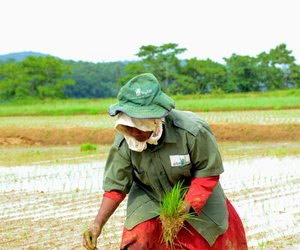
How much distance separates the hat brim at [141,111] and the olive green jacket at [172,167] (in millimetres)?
174

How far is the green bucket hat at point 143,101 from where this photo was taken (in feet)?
9.84

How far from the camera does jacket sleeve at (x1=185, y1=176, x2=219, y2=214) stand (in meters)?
3.13

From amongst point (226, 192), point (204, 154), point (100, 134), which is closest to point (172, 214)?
point (204, 154)

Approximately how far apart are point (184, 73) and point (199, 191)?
44764 mm

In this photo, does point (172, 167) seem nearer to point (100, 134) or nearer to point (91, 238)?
point (91, 238)

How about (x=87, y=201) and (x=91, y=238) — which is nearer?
(x=91, y=238)

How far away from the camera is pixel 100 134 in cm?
1703

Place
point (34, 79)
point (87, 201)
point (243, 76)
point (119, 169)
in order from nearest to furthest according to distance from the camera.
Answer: point (119, 169)
point (87, 201)
point (243, 76)
point (34, 79)

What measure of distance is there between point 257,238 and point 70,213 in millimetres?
2116

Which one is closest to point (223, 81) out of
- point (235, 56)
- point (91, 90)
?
point (235, 56)

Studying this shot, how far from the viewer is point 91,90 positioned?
7469 centimetres

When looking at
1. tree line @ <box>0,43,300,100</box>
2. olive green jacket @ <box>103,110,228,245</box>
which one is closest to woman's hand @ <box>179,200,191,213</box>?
olive green jacket @ <box>103,110,228,245</box>

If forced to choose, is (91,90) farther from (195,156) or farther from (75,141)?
(195,156)

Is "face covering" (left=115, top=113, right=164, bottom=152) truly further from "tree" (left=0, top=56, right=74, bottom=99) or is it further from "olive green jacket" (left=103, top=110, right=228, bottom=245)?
"tree" (left=0, top=56, right=74, bottom=99)
